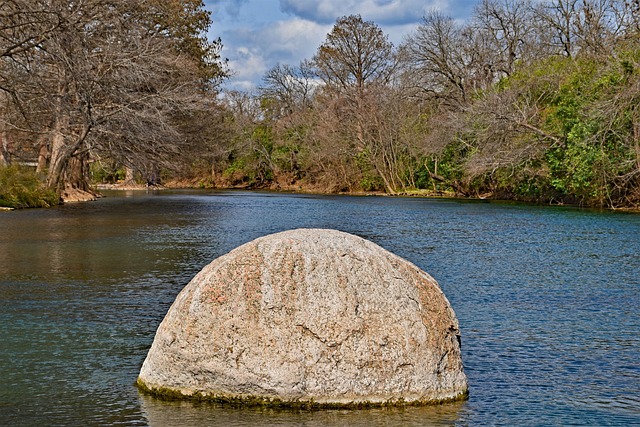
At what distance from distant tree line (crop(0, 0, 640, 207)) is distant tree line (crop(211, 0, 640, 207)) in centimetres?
15

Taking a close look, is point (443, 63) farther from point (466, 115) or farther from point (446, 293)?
point (446, 293)

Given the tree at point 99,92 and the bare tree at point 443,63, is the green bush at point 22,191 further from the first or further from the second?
the bare tree at point 443,63

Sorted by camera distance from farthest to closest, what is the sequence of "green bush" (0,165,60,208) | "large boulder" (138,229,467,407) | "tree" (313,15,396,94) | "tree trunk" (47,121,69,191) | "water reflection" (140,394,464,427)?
1. "tree" (313,15,396,94)
2. "tree trunk" (47,121,69,191)
3. "green bush" (0,165,60,208)
4. "large boulder" (138,229,467,407)
5. "water reflection" (140,394,464,427)

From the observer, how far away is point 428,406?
784cm

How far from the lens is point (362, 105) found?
67750 millimetres

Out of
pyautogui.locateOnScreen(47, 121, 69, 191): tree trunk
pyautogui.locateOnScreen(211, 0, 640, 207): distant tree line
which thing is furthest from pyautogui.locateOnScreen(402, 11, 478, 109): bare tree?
pyautogui.locateOnScreen(47, 121, 69, 191): tree trunk

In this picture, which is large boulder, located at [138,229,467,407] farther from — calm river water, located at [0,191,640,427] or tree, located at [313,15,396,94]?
tree, located at [313,15,396,94]

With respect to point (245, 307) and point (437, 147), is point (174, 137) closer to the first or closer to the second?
point (437, 147)

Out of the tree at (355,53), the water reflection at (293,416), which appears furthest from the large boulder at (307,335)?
the tree at (355,53)

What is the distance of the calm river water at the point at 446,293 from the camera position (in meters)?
7.74

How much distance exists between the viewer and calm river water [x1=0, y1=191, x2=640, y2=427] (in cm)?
774

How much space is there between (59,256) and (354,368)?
13.9 meters

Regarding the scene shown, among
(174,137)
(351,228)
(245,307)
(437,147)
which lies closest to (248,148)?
(437,147)

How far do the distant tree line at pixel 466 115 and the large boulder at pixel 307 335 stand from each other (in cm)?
3206
